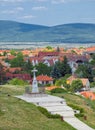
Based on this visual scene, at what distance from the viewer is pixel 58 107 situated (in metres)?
36.9

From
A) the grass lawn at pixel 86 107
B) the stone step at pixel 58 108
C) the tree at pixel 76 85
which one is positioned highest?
the stone step at pixel 58 108

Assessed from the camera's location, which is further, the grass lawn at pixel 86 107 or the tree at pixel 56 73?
the tree at pixel 56 73

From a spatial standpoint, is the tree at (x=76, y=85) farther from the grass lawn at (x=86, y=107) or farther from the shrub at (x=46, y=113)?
the shrub at (x=46, y=113)

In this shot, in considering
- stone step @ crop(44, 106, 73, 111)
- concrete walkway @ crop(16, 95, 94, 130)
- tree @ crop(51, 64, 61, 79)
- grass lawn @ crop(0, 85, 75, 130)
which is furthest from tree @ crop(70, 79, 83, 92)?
stone step @ crop(44, 106, 73, 111)

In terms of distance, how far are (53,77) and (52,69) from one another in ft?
15.8

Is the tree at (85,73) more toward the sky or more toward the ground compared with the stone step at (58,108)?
more toward the ground

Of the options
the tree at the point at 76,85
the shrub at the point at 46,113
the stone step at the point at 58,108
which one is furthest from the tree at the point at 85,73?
the shrub at the point at 46,113

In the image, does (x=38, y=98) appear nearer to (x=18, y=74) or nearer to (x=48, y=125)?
(x=48, y=125)

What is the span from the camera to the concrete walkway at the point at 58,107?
3288cm

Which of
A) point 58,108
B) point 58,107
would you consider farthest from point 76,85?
point 58,108

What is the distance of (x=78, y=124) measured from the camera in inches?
1296

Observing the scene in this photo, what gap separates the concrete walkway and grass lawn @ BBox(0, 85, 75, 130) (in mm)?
748

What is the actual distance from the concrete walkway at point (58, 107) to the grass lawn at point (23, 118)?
29.5 inches

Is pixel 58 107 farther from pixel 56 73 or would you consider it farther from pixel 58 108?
pixel 56 73
